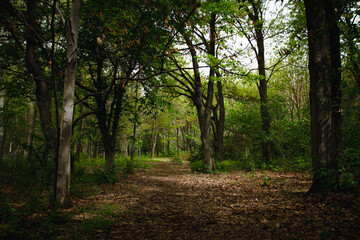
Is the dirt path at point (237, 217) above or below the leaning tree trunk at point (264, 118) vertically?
below

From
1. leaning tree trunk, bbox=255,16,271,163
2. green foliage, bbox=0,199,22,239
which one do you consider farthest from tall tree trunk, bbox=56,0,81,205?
leaning tree trunk, bbox=255,16,271,163

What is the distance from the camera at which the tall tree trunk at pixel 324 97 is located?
4520 millimetres

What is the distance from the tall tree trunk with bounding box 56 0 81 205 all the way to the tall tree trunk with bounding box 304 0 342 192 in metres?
5.55

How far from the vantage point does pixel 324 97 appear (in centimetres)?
458

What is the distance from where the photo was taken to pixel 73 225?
3789 millimetres

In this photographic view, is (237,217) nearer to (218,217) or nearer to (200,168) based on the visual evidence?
(218,217)

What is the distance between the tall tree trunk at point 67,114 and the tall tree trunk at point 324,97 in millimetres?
5547

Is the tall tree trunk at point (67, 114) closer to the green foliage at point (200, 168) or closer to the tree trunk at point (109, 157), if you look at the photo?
the tree trunk at point (109, 157)

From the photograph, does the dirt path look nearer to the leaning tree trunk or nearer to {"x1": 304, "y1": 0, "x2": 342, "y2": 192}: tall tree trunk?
{"x1": 304, "y1": 0, "x2": 342, "y2": 192}: tall tree trunk

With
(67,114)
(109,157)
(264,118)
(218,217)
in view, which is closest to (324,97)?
(218,217)

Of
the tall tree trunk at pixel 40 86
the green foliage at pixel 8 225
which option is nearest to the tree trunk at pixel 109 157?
the tall tree trunk at pixel 40 86

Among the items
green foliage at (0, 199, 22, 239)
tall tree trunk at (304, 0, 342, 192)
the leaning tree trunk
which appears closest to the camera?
green foliage at (0, 199, 22, 239)

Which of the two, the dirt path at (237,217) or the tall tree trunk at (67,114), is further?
the tall tree trunk at (67,114)

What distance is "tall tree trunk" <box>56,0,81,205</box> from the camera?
4535 millimetres
